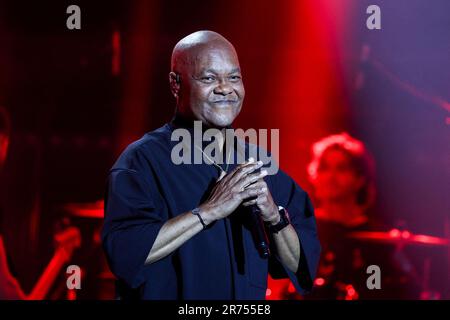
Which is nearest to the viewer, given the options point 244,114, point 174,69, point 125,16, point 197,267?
point 197,267

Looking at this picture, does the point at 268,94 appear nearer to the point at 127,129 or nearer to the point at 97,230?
the point at 127,129

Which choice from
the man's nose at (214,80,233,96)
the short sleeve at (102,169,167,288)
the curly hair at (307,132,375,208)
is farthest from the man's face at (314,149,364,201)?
the short sleeve at (102,169,167,288)

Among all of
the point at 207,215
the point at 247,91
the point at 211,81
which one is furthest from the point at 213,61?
the point at 247,91

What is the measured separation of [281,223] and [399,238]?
9.01 feet

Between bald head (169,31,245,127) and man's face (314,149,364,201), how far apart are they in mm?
2646

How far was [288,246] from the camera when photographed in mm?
1684

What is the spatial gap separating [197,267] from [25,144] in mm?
2863

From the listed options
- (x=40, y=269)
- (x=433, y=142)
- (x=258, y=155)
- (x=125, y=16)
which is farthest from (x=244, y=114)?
(x=258, y=155)

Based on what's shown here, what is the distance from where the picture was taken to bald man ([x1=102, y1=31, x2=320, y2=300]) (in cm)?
151

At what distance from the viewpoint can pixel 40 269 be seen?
4.19m

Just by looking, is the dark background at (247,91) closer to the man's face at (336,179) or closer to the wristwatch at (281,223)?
the man's face at (336,179)

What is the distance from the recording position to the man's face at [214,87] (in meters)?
1.67

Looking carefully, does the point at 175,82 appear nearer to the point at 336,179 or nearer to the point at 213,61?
the point at 213,61

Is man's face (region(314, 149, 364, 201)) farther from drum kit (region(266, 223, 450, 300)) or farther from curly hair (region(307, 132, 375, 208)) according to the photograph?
drum kit (region(266, 223, 450, 300))
